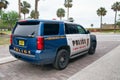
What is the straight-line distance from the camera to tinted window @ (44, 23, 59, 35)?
5.48 meters

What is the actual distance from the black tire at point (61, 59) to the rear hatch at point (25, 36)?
1055 mm

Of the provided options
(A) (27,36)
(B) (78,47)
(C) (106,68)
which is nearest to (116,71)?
(C) (106,68)

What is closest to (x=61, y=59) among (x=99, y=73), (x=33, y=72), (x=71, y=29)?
(x=33, y=72)

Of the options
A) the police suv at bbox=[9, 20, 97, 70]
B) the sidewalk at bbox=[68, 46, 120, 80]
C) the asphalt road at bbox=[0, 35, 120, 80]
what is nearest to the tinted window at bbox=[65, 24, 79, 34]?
the police suv at bbox=[9, 20, 97, 70]

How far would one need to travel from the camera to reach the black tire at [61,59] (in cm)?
592

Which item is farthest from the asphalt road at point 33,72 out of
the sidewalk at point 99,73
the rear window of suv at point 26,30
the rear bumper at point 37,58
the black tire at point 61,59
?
the rear window of suv at point 26,30

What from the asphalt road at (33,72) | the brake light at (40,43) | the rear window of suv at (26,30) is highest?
the rear window of suv at (26,30)

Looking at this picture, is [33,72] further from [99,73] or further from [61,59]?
[99,73]

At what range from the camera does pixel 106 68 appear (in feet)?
20.6

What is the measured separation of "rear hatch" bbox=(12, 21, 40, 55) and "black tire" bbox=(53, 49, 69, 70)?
105 centimetres

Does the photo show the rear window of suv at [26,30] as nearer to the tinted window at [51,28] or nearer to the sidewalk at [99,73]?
the tinted window at [51,28]

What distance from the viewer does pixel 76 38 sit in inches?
274

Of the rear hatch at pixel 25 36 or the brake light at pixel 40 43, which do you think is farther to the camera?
the rear hatch at pixel 25 36

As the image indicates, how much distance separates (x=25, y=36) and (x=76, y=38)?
7.78 feet
